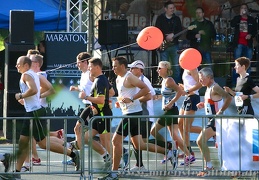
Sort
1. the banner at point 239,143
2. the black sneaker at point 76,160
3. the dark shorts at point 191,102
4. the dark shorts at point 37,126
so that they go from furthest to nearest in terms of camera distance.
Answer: the dark shorts at point 191,102 → the black sneaker at point 76,160 → the banner at point 239,143 → the dark shorts at point 37,126

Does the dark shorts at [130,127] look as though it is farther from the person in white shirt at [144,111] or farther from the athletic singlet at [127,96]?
the athletic singlet at [127,96]

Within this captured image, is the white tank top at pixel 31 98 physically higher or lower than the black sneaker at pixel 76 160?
higher

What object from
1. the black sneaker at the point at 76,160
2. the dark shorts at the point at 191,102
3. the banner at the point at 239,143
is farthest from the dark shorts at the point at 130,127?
the dark shorts at the point at 191,102

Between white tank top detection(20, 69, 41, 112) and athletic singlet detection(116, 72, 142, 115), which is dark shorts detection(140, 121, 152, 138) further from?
white tank top detection(20, 69, 41, 112)

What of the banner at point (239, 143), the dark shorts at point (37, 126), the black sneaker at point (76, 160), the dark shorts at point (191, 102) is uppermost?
the dark shorts at point (191, 102)

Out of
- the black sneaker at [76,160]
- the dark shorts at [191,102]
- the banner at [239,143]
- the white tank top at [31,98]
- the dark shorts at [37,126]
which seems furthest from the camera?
the dark shorts at [191,102]

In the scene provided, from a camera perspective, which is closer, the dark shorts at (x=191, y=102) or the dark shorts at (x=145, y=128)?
the dark shorts at (x=145, y=128)

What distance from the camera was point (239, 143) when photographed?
5.48 m

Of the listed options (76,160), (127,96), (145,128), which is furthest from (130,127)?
(76,160)

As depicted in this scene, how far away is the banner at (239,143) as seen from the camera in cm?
566

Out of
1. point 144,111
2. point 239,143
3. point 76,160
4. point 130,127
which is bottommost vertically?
point 76,160

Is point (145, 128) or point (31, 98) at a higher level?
point (31, 98)

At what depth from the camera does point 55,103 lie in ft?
42.2

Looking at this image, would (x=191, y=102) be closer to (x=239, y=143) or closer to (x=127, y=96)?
(x=127, y=96)
